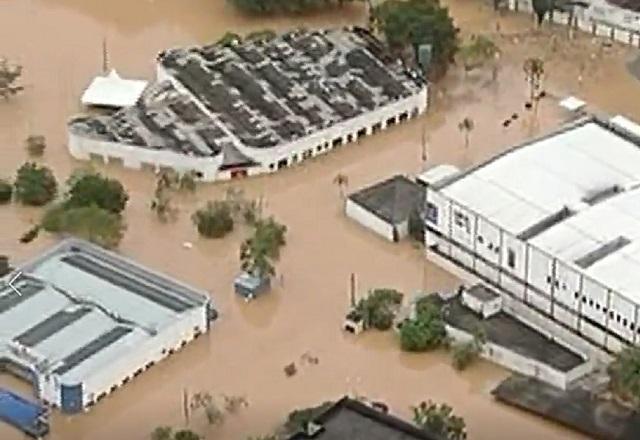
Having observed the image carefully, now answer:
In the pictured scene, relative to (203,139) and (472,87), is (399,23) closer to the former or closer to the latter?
(472,87)

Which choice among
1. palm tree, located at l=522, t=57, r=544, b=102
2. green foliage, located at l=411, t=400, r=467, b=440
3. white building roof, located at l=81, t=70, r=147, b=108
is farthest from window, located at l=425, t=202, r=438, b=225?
white building roof, located at l=81, t=70, r=147, b=108

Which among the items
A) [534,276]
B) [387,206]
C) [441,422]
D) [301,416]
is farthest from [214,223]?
[441,422]

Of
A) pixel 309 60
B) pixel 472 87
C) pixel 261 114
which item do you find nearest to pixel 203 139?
pixel 261 114

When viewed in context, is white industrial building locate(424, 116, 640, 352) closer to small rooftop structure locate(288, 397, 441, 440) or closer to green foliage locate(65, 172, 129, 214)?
small rooftop structure locate(288, 397, 441, 440)

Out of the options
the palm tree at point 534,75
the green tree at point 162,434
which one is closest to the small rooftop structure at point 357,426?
the green tree at point 162,434

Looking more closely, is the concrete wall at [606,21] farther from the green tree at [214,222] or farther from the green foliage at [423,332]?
the green foliage at [423,332]

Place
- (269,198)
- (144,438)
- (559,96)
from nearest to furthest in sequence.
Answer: (144,438)
(269,198)
(559,96)

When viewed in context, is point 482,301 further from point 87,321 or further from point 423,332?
point 87,321
